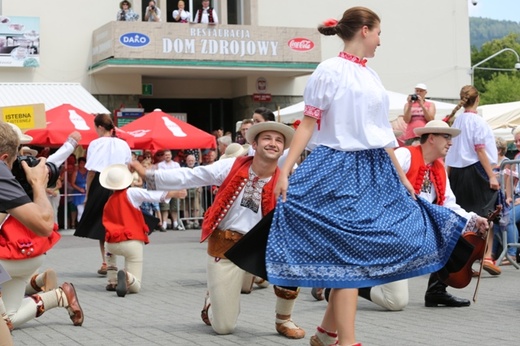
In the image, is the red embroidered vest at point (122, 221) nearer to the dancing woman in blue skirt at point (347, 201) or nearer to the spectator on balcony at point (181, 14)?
the dancing woman in blue skirt at point (347, 201)

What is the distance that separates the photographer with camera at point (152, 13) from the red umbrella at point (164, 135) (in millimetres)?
6228

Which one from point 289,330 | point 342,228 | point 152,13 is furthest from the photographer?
point 152,13

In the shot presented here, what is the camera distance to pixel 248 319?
25.7ft

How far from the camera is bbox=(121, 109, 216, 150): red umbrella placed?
810 inches

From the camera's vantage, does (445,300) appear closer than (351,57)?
No

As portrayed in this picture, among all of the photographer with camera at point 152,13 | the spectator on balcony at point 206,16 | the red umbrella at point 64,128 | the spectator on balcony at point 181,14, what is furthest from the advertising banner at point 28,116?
the spectator on balcony at point 181,14

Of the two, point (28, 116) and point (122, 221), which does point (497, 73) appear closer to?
point (28, 116)

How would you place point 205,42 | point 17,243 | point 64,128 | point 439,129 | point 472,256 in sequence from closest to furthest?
point 472,256 → point 17,243 → point 439,129 → point 64,128 → point 205,42

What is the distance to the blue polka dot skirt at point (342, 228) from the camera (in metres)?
5.28

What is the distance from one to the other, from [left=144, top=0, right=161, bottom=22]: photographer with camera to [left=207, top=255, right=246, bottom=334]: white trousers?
20711 mm

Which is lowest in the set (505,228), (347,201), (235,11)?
(505,228)

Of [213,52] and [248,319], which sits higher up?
[213,52]

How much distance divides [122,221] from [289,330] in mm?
3719

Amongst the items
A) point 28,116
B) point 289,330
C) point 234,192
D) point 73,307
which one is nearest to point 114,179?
point 73,307
